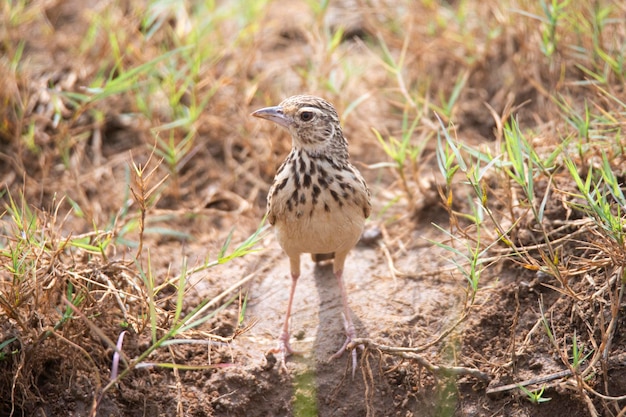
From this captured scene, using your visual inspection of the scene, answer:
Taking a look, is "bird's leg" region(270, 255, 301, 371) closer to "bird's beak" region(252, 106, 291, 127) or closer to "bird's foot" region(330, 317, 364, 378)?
"bird's foot" region(330, 317, 364, 378)

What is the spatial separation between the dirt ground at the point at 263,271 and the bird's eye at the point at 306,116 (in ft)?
2.86

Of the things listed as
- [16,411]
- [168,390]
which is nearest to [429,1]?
[168,390]

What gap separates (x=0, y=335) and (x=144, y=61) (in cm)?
288

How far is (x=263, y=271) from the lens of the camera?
5219 mm

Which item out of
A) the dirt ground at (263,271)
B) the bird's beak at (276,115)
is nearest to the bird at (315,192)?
the bird's beak at (276,115)

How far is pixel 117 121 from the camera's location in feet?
20.8

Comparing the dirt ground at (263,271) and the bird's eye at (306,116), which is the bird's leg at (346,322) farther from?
the bird's eye at (306,116)

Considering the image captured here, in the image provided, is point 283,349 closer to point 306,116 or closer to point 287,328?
point 287,328

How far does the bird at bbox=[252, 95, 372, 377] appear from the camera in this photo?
13.8 ft

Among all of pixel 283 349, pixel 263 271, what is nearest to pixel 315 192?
pixel 283 349

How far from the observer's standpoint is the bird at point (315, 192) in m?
4.21

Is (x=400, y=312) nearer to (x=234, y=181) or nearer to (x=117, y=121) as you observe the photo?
(x=234, y=181)

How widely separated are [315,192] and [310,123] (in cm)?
43

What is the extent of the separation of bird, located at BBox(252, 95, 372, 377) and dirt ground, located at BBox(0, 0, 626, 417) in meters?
0.32
